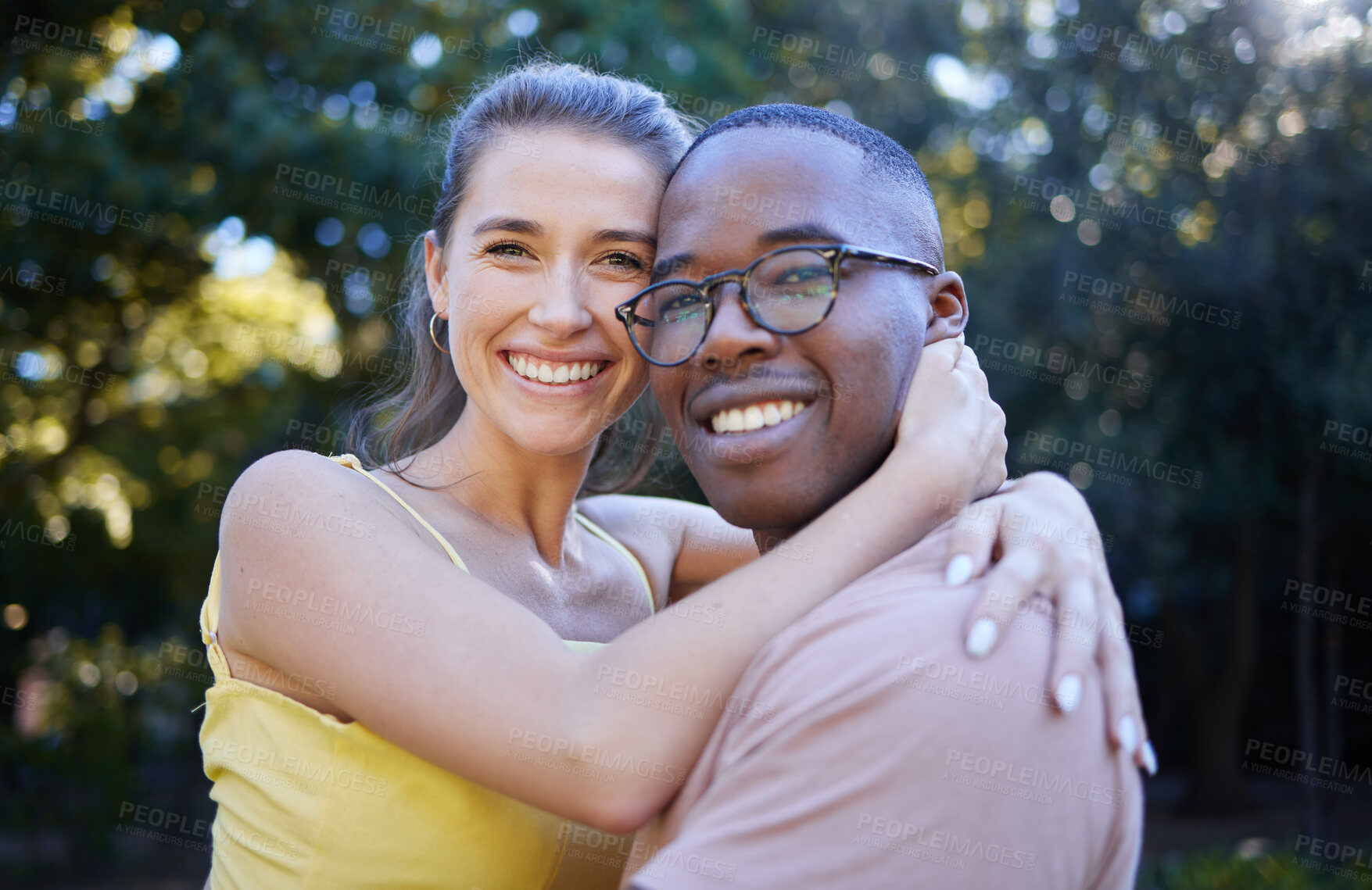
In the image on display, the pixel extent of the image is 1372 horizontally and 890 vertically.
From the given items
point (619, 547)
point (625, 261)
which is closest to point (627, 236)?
point (625, 261)

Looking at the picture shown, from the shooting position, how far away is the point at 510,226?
261cm

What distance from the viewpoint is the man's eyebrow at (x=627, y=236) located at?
2.57 metres

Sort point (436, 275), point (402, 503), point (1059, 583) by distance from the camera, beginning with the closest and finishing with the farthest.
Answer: point (1059, 583)
point (402, 503)
point (436, 275)

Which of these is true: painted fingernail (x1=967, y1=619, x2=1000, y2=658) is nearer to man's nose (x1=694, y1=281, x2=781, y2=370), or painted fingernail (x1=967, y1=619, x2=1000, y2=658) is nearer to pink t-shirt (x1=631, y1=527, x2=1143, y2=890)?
pink t-shirt (x1=631, y1=527, x2=1143, y2=890)

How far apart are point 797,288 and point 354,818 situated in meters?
1.51

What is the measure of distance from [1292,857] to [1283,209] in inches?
214

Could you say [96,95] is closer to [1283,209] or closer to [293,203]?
[293,203]

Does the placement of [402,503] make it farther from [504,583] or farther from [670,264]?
[670,264]

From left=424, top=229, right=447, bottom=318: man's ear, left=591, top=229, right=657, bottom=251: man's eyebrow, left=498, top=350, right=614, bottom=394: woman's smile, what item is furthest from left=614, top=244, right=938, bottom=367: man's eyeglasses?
left=424, top=229, right=447, bottom=318: man's ear

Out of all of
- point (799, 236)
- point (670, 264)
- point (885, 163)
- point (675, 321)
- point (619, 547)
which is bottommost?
point (619, 547)

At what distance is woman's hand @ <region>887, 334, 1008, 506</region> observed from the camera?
79.7 inches

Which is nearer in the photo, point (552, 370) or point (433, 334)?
point (552, 370)

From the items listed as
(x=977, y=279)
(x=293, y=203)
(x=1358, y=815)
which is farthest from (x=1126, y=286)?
(x=1358, y=815)

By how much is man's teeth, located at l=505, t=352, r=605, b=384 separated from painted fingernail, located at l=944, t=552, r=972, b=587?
1307 millimetres
